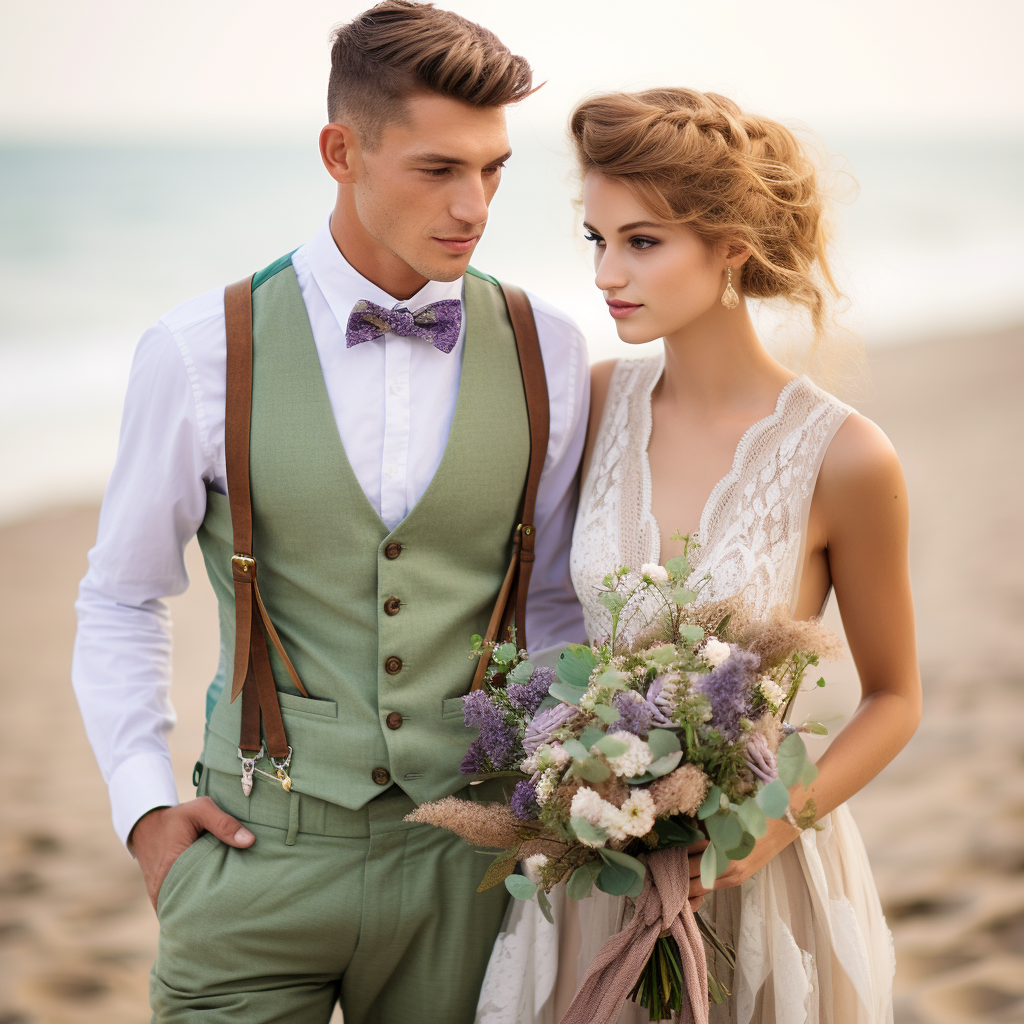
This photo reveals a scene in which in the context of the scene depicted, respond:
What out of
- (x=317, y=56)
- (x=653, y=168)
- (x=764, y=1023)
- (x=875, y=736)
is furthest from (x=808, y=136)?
(x=317, y=56)

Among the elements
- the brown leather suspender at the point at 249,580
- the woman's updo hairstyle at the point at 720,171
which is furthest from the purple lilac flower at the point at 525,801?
the woman's updo hairstyle at the point at 720,171

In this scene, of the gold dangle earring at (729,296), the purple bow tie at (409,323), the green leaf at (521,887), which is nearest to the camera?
the green leaf at (521,887)

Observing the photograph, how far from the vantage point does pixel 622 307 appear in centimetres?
208

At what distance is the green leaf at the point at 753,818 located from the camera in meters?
1.41

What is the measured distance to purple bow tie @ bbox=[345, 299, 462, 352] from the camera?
6.60 ft

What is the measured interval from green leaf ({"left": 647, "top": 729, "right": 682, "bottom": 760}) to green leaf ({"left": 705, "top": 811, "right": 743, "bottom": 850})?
0.11 meters

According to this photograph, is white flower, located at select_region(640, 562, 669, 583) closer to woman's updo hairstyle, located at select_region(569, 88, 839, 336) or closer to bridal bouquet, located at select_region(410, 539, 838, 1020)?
bridal bouquet, located at select_region(410, 539, 838, 1020)

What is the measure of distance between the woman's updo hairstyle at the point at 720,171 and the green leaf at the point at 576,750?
3.53 ft

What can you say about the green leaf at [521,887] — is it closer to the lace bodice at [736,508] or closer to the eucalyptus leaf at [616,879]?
the eucalyptus leaf at [616,879]

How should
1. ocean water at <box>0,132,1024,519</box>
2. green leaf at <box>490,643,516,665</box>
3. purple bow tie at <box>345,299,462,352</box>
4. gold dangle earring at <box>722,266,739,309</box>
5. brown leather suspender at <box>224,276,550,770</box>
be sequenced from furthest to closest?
ocean water at <box>0,132,1024,519</box>
gold dangle earring at <box>722,266,739,309</box>
purple bow tie at <box>345,299,462,352</box>
brown leather suspender at <box>224,276,550,770</box>
green leaf at <box>490,643,516,665</box>

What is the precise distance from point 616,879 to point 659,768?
236 millimetres

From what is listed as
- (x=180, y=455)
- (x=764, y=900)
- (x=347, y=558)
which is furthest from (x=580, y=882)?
(x=180, y=455)

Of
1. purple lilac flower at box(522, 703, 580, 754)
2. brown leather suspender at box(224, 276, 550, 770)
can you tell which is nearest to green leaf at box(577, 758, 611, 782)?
purple lilac flower at box(522, 703, 580, 754)

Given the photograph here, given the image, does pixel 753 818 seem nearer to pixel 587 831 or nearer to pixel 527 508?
pixel 587 831
